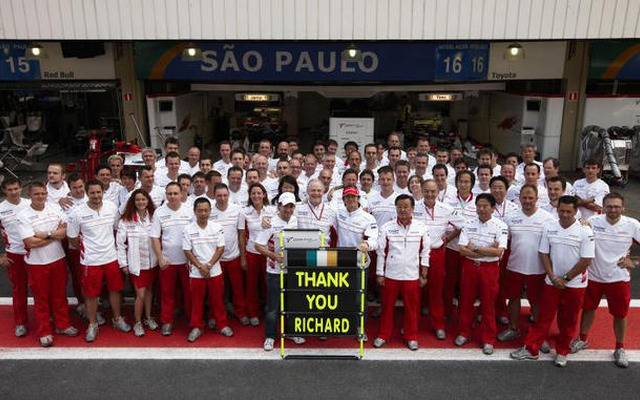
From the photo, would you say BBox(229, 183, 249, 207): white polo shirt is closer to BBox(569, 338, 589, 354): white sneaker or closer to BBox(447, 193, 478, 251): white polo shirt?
A: BBox(447, 193, 478, 251): white polo shirt

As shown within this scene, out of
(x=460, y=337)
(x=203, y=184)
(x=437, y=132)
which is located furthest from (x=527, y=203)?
(x=437, y=132)

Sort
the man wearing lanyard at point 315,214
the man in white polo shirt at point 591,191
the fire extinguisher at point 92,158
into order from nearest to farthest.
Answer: the man wearing lanyard at point 315,214, the man in white polo shirt at point 591,191, the fire extinguisher at point 92,158

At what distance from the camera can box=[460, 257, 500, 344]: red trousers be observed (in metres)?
5.52

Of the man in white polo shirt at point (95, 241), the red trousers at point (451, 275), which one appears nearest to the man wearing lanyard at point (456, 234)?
the red trousers at point (451, 275)

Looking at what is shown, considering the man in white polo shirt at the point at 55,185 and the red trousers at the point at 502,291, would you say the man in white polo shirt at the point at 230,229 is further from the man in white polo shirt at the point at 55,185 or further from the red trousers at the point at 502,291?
the red trousers at the point at 502,291

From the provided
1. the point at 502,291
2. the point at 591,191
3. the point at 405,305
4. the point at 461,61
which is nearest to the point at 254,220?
the point at 405,305

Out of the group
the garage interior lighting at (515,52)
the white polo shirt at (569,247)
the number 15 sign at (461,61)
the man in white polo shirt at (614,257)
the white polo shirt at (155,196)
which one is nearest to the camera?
the white polo shirt at (569,247)

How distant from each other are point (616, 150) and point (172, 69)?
1115cm

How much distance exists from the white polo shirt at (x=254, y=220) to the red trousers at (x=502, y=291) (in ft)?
8.68

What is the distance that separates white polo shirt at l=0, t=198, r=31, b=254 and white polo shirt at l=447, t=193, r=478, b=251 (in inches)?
184

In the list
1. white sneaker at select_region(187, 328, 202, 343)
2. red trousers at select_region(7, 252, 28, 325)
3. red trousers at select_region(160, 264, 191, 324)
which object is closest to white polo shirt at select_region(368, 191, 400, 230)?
red trousers at select_region(160, 264, 191, 324)

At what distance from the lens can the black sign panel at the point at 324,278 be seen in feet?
17.7

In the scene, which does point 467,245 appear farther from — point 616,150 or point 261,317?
point 616,150

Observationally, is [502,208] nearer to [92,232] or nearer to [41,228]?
[92,232]
